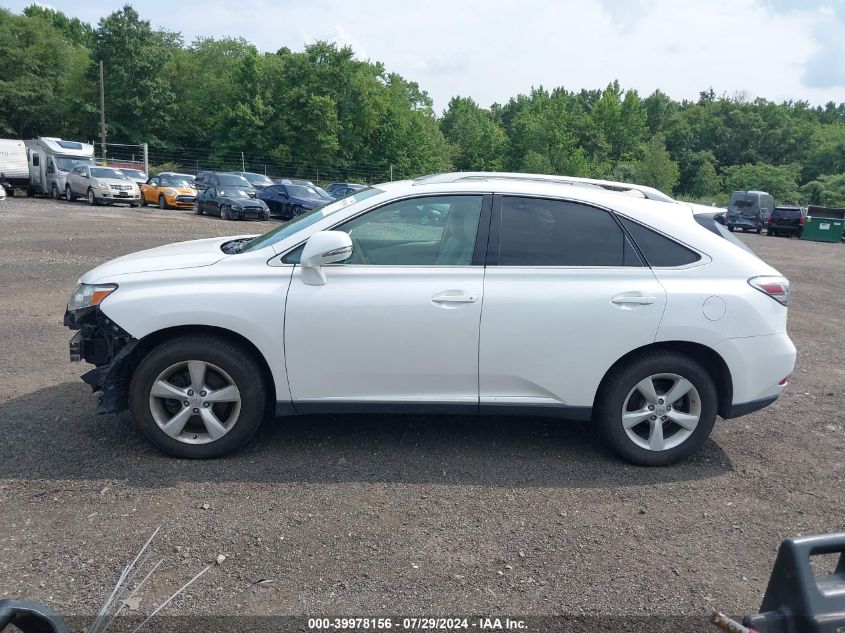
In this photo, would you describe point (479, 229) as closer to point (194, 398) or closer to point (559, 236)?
point (559, 236)

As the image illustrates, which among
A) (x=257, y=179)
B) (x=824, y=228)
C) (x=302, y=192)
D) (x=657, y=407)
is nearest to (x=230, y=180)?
(x=302, y=192)

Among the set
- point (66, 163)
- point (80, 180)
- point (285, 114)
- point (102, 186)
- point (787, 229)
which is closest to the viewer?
point (102, 186)

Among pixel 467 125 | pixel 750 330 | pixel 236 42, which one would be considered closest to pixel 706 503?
pixel 750 330

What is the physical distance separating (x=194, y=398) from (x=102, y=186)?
86.1 ft

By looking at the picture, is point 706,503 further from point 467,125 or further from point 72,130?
point 467,125

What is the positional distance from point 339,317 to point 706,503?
2425mm

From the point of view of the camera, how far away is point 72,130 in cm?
6562

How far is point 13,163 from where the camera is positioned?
3089cm

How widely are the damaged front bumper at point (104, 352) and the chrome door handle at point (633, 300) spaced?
116 inches

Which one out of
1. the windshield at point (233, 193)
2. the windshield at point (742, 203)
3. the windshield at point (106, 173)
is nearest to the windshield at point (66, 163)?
the windshield at point (106, 173)

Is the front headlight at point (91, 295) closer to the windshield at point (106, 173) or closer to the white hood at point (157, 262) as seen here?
the white hood at point (157, 262)

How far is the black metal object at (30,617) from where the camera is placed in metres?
1.73

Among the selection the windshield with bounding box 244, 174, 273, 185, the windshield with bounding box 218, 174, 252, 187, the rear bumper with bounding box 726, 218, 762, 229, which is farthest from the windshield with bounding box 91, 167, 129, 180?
the rear bumper with bounding box 726, 218, 762, 229

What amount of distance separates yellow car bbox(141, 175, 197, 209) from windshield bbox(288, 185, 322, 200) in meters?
4.59
